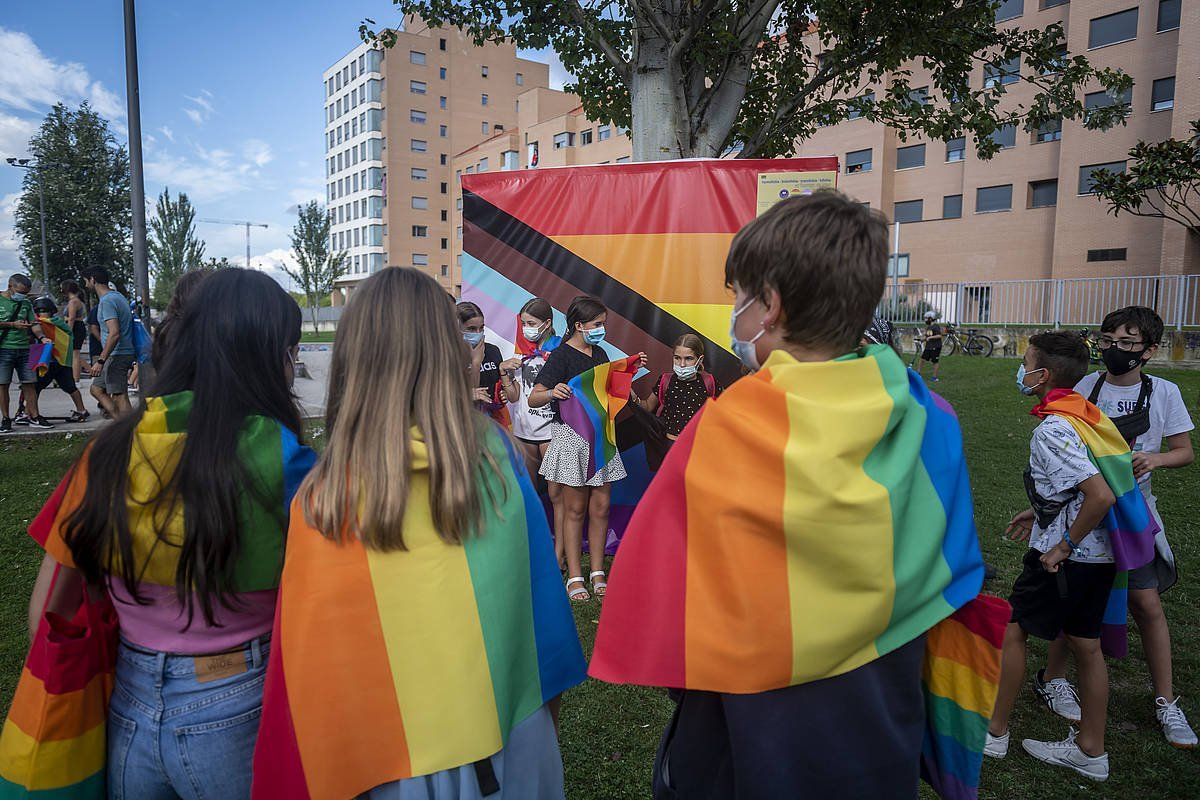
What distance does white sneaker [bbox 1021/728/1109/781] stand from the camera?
10.2 ft

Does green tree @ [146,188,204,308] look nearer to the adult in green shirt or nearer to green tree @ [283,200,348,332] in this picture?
green tree @ [283,200,348,332]

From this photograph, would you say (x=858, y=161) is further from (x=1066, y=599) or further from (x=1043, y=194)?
(x=1066, y=599)

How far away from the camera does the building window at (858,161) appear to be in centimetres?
3875

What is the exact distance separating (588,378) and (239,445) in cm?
370

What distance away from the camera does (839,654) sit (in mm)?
1442

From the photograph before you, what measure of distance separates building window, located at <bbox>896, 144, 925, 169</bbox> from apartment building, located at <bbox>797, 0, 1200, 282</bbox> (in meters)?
0.05

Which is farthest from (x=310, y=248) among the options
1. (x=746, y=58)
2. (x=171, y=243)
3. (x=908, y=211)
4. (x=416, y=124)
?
(x=746, y=58)

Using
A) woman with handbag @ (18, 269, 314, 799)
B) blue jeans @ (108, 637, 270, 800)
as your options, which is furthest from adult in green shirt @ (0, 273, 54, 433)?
blue jeans @ (108, 637, 270, 800)

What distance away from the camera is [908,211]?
38.6 meters

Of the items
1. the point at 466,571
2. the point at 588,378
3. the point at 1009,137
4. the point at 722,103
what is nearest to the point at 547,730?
the point at 466,571

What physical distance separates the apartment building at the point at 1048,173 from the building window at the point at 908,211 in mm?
52

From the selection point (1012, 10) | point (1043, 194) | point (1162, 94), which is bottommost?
point (1043, 194)

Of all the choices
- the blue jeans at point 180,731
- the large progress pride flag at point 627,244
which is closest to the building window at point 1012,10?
the large progress pride flag at point 627,244

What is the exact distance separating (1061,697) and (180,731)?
12.6 ft
